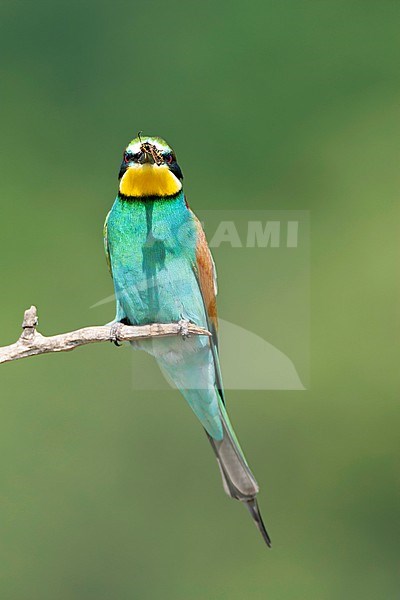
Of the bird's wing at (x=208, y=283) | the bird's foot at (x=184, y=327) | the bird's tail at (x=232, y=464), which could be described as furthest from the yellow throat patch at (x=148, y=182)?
the bird's tail at (x=232, y=464)

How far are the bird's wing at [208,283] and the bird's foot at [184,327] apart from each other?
10cm

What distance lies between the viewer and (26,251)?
2219mm

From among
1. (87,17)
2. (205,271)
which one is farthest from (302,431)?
(87,17)

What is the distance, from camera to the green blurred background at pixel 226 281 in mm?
2111

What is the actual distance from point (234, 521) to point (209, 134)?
102 centimetres

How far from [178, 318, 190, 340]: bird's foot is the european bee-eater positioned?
2cm

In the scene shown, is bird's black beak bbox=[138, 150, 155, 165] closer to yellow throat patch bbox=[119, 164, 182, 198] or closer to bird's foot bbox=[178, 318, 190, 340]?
yellow throat patch bbox=[119, 164, 182, 198]

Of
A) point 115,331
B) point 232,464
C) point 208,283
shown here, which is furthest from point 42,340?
point 232,464

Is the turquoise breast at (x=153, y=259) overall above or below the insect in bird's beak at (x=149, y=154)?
below

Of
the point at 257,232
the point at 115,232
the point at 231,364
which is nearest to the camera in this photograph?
the point at 115,232

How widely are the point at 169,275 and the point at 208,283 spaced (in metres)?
0.11

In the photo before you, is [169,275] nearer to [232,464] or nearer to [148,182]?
[148,182]

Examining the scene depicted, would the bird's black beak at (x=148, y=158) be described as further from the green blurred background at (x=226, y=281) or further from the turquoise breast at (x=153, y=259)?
the green blurred background at (x=226, y=281)

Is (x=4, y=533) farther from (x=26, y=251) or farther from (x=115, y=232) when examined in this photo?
(x=115, y=232)
